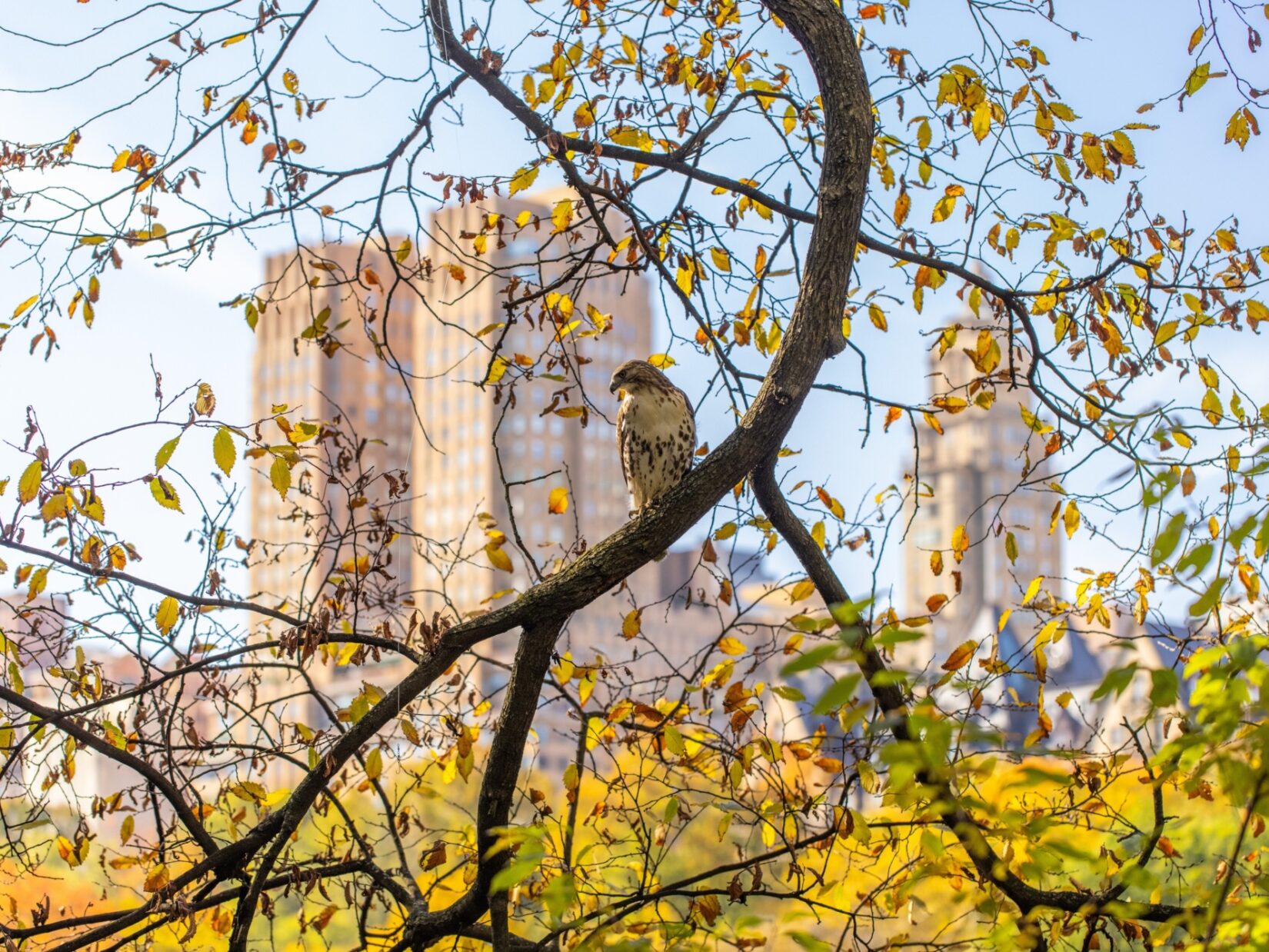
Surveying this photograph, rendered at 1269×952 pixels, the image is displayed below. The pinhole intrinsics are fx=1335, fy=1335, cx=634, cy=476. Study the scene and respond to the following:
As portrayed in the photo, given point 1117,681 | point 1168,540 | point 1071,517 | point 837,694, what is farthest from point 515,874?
point 1071,517

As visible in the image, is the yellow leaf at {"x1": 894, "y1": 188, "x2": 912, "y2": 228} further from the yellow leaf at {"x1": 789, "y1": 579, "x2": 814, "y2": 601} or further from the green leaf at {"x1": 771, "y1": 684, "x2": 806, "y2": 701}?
the green leaf at {"x1": 771, "y1": 684, "x2": 806, "y2": 701}

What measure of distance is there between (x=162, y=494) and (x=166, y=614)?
468 mm

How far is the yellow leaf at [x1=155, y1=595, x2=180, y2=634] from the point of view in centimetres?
329

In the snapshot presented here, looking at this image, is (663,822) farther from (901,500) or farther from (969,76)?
(969,76)

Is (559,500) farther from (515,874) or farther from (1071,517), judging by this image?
(515,874)

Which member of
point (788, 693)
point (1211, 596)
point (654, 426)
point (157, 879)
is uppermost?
point (654, 426)

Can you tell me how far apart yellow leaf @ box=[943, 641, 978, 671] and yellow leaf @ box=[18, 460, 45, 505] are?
233cm

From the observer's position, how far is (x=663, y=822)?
3527 millimetres

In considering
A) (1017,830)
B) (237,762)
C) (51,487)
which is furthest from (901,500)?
(51,487)

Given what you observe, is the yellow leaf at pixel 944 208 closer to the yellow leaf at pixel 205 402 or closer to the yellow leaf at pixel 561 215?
the yellow leaf at pixel 561 215

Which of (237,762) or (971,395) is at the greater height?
(971,395)

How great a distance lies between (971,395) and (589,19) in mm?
1840

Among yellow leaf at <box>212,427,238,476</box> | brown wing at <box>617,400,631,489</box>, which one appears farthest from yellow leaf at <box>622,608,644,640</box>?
yellow leaf at <box>212,427,238,476</box>

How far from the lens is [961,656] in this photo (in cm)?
371
